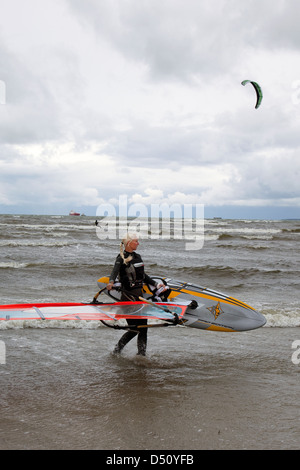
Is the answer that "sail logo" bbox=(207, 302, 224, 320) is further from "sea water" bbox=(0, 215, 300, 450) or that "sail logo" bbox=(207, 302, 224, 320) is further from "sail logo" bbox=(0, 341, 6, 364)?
"sail logo" bbox=(0, 341, 6, 364)

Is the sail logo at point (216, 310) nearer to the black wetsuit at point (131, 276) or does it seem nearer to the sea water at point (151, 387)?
the sea water at point (151, 387)

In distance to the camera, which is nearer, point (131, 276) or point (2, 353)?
point (131, 276)

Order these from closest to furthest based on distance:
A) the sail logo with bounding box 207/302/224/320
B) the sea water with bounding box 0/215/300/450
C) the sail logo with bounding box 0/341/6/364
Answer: the sea water with bounding box 0/215/300/450 → the sail logo with bounding box 0/341/6/364 → the sail logo with bounding box 207/302/224/320

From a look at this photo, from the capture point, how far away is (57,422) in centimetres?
374

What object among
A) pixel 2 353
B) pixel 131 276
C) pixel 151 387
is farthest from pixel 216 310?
pixel 2 353

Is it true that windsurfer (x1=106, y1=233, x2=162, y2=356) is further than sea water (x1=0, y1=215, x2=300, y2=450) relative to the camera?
Yes

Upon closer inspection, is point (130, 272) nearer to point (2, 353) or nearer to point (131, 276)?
point (131, 276)

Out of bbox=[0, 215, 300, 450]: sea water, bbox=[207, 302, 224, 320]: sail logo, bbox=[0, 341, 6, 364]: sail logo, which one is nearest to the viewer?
bbox=[0, 215, 300, 450]: sea water

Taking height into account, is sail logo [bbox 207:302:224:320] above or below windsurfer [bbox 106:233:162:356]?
below

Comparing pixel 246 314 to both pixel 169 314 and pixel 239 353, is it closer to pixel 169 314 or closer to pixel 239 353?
pixel 239 353

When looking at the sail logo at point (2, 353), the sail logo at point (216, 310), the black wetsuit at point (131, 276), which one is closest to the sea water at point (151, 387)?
the sail logo at point (2, 353)

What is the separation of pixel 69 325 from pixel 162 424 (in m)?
4.06

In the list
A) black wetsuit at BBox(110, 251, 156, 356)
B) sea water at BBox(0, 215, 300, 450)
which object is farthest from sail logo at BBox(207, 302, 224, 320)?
black wetsuit at BBox(110, 251, 156, 356)
